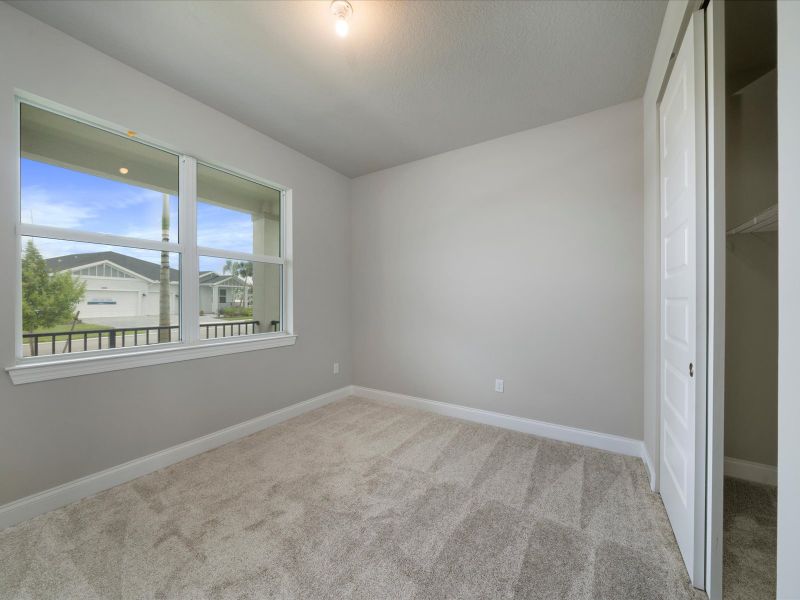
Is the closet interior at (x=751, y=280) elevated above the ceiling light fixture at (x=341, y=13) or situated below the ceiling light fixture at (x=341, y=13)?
below

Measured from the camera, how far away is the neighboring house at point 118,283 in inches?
79.9

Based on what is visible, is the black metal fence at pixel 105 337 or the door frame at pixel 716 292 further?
the black metal fence at pixel 105 337

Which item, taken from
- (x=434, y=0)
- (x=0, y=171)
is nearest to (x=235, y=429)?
(x=0, y=171)

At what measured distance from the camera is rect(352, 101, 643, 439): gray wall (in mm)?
2479

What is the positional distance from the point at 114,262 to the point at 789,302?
3.17 meters

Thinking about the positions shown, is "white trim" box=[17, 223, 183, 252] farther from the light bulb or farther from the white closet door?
the white closet door

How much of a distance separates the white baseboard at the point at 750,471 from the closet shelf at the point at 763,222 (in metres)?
1.49

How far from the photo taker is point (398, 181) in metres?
3.66

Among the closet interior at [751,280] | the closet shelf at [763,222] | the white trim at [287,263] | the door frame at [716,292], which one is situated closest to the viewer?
the door frame at [716,292]

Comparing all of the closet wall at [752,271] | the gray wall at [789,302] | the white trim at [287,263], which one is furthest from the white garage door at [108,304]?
the closet wall at [752,271]

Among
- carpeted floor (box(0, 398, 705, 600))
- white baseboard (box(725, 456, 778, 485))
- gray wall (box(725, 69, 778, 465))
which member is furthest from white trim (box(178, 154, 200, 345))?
white baseboard (box(725, 456, 778, 485))

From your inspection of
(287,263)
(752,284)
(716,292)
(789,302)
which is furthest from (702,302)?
(287,263)

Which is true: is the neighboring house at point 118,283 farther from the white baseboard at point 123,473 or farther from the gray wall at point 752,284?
the gray wall at point 752,284

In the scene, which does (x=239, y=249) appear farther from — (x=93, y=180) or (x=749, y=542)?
(x=749, y=542)
